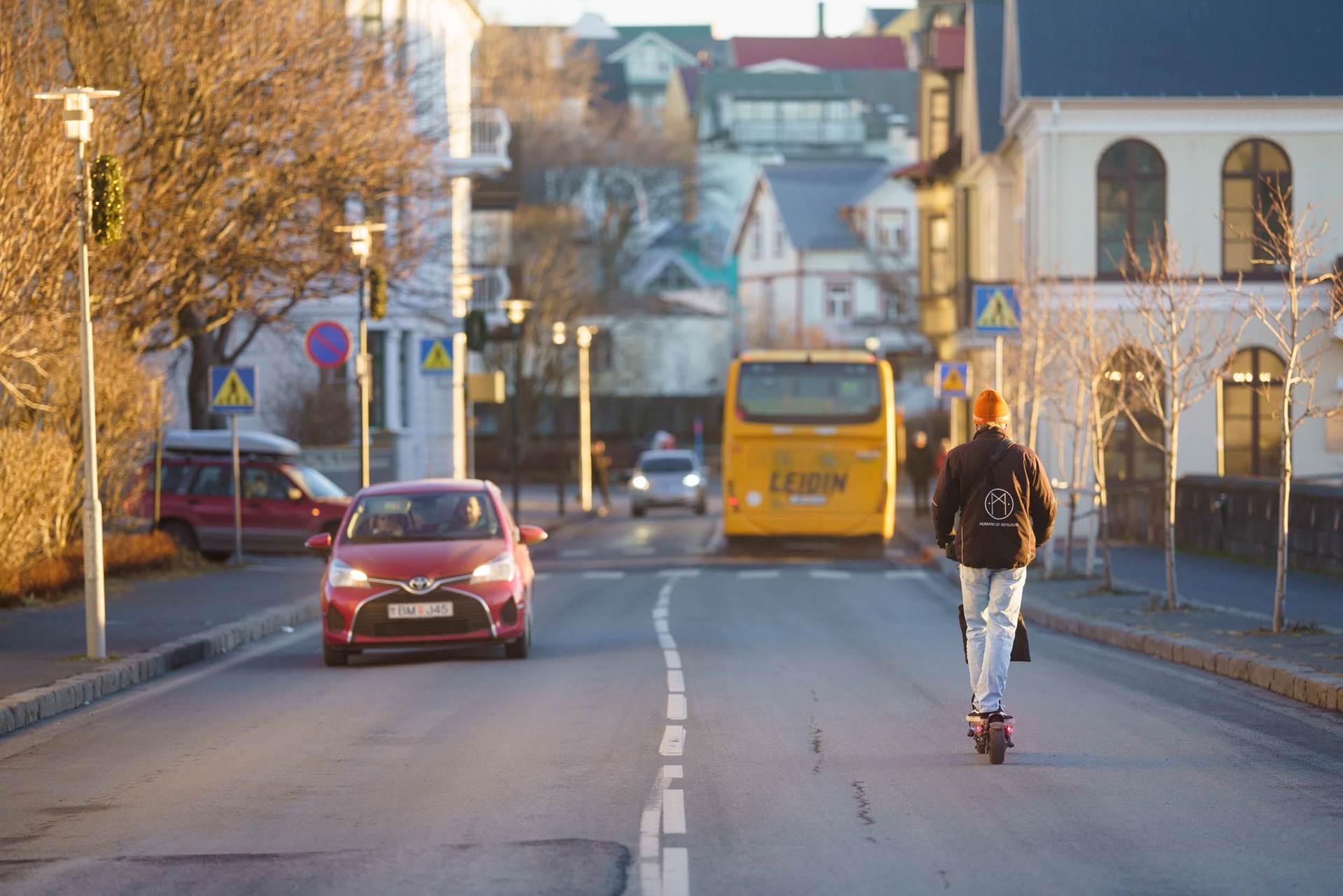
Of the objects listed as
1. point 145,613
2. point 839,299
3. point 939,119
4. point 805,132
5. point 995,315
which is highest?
point 805,132

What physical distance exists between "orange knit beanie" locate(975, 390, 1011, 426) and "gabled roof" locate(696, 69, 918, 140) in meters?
107

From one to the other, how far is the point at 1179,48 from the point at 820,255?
6067cm

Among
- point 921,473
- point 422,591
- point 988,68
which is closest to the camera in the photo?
point 422,591

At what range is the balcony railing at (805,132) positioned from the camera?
119 m

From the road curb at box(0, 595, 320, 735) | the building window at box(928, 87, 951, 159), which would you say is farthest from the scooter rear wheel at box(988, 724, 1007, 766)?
the building window at box(928, 87, 951, 159)

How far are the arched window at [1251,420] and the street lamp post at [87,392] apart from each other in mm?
27294

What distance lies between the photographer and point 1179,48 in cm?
4141

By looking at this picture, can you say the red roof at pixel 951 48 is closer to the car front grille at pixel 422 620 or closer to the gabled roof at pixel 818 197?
the car front grille at pixel 422 620

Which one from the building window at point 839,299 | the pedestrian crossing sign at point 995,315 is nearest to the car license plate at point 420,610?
the pedestrian crossing sign at point 995,315

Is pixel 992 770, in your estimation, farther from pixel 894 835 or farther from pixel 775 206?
pixel 775 206

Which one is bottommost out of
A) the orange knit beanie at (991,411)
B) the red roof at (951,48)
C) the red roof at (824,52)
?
the orange knit beanie at (991,411)

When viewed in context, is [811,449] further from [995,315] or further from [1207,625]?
[1207,625]

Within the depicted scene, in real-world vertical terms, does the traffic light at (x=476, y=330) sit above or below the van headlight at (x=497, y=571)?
above

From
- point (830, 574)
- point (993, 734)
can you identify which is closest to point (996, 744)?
point (993, 734)
